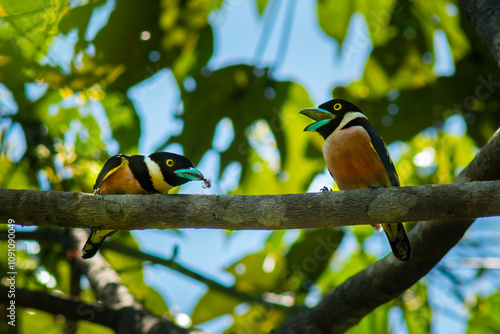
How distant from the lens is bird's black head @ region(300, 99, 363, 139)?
500 centimetres

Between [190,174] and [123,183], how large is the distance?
2.05 ft

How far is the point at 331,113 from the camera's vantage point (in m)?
5.06

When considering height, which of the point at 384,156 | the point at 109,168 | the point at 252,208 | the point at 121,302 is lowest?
the point at 121,302

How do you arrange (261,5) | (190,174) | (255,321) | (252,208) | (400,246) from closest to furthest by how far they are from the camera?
(252,208)
(400,246)
(190,174)
(261,5)
(255,321)

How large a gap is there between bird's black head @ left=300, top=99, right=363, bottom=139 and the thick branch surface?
175cm

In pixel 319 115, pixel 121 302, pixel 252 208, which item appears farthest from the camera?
pixel 121 302

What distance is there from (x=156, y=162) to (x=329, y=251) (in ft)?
6.42

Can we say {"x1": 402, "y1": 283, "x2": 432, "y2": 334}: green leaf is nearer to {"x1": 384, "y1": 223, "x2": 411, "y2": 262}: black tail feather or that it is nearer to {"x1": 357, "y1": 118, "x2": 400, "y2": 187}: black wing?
{"x1": 384, "y1": 223, "x2": 411, "y2": 262}: black tail feather

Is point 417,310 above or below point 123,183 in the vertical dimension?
below

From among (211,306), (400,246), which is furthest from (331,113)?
(211,306)

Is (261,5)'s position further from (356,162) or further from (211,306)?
(211,306)

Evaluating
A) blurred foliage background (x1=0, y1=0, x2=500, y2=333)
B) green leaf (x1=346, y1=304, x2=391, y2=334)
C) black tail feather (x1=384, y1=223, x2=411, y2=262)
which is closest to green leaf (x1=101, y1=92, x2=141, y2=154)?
blurred foliage background (x1=0, y1=0, x2=500, y2=333)

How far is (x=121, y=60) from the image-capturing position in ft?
16.7

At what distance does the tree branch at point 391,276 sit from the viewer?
3963 millimetres
